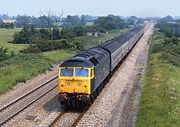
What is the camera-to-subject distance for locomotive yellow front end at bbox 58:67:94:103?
22.3 m

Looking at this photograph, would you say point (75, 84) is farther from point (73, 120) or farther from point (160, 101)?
point (160, 101)

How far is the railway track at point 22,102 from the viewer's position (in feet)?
72.3

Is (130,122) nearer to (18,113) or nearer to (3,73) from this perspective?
(18,113)

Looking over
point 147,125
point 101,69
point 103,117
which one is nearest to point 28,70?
point 101,69

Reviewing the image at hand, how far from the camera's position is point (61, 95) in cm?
2250

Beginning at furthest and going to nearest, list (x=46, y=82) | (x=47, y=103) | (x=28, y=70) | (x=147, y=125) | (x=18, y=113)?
(x=28, y=70) < (x=46, y=82) < (x=47, y=103) < (x=18, y=113) < (x=147, y=125)

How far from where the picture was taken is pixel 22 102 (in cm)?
2550

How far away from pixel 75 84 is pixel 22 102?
5210 mm

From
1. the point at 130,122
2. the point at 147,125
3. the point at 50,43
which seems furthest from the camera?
the point at 50,43

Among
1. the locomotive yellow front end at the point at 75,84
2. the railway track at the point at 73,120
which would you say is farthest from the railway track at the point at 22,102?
the locomotive yellow front end at the point at 75,84

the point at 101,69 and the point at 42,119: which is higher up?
the point at 101,69

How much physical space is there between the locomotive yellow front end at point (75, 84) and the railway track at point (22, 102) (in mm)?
3116

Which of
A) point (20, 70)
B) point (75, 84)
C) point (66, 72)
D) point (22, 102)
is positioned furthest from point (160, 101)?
point (20, 70)

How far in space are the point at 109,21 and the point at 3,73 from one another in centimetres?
13813
